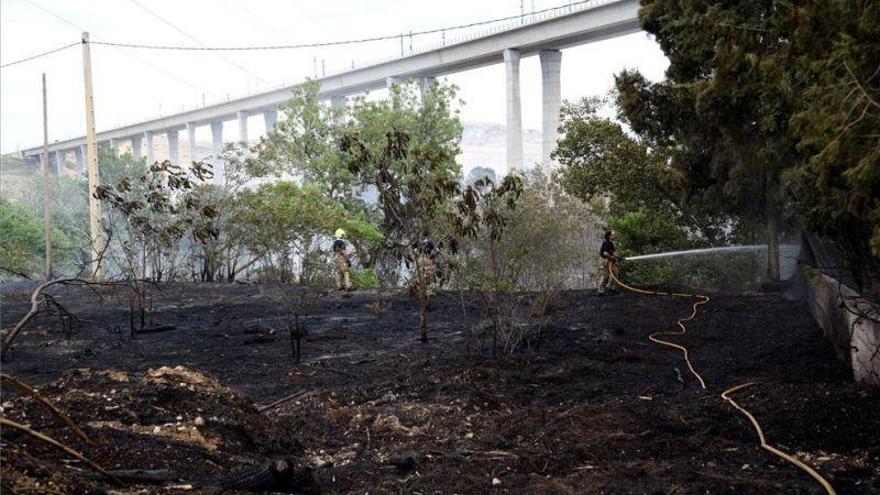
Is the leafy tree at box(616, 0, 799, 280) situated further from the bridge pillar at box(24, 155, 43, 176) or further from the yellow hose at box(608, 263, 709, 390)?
the bridge pillar at box(24, 155, 43, 176)

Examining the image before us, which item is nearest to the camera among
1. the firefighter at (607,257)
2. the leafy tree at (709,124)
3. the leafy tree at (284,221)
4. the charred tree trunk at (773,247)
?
the leafy tree at (709,124)

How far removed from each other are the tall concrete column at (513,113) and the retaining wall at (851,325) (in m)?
33.6

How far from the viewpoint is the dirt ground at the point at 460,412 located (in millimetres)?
6738

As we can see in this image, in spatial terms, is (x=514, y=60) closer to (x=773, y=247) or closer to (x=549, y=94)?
(x=549, y=94)

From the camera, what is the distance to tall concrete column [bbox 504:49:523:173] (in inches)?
1842

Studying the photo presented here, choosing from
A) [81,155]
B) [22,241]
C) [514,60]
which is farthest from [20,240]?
[81,155]

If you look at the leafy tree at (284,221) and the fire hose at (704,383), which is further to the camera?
the leafy tree at (284,221)

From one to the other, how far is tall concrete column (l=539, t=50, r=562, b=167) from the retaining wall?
33.2m

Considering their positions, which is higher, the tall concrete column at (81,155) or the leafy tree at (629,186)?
the tall concrete column at (81,155)

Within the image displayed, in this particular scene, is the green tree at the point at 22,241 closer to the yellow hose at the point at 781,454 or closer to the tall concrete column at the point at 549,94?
the tall concrete column at the point at 549,94

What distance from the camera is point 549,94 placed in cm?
4919

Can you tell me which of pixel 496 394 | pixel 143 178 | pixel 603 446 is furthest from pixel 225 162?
pixel 603 446

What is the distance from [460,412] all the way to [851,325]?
489 centimetres

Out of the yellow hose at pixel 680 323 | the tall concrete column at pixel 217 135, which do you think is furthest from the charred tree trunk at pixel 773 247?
the tall concrete column at pixel 217 135
